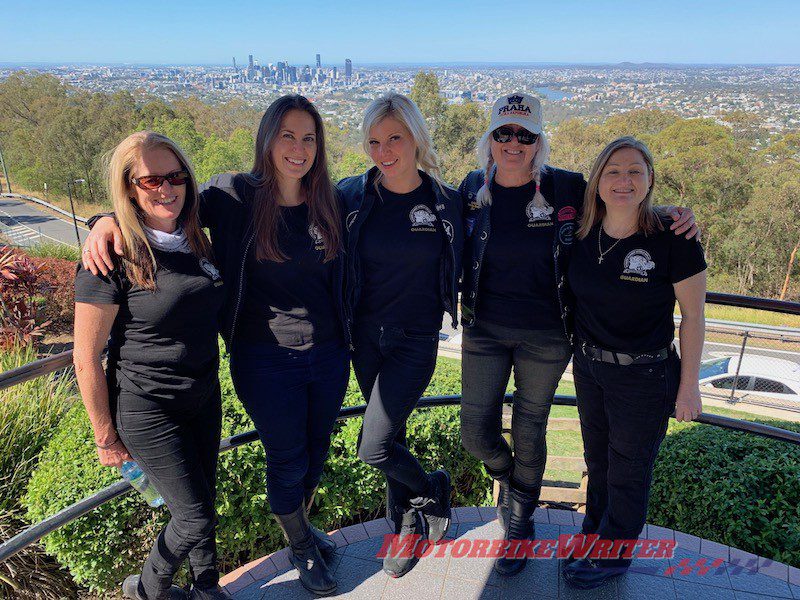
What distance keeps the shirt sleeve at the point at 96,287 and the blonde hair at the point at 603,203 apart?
1552mm

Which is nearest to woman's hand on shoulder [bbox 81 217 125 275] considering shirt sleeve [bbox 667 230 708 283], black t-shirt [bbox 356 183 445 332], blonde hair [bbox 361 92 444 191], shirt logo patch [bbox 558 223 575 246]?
black t-shirt [bbox 356 183 445 332]

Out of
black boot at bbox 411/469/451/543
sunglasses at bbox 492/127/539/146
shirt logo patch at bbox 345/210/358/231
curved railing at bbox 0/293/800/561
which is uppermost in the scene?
sunglasses at bbox 492/127/539/146

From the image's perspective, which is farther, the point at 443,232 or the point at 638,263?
the point at 443,232

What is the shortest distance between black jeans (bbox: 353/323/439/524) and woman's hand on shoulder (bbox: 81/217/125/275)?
0.87 m

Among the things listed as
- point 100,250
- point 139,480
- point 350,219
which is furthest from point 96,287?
point 350,219

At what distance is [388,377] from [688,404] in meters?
1.07

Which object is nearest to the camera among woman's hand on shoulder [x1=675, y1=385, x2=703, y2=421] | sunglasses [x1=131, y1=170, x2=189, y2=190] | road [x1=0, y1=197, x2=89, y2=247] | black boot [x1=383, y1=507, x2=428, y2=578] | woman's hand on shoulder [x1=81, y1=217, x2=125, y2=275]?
woman's hand on shoulder [x1=81, y1=217, x2=125, y2=275]

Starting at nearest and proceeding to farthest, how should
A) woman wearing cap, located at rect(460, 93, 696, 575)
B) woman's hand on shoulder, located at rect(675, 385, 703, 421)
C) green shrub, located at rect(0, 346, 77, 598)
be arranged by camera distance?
woman's hand on shoulder, located at rect(675, 385, 703, 421) < woman wearing cap, located at rect(460, 93, 696, 575) < green shrub, located at rect(0, 346, 77, 598)

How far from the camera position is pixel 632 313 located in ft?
6.27

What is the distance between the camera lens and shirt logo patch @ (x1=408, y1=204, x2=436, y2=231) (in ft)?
6.95

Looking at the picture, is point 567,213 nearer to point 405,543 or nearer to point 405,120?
point 405,120

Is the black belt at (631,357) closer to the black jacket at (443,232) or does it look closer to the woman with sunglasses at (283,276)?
the black jacket at (443,232)

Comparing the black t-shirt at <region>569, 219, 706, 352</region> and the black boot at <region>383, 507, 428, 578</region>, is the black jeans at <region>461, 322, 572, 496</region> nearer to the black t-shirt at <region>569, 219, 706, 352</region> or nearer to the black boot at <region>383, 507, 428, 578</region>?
the black t-shirt at <region>569, 219, 706, 352</region>

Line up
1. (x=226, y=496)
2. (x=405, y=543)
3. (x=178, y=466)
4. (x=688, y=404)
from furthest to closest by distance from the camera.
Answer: (x=226, y=496)
(x=405, y=543)
(x=688, y=404)
(x=178, y=466)
